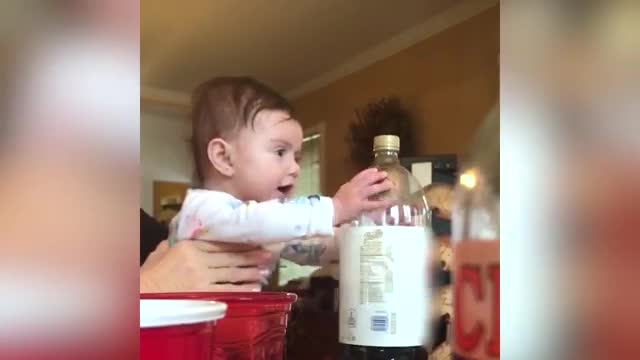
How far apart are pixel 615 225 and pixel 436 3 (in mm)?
436

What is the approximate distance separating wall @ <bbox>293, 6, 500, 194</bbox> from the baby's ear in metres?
0.09

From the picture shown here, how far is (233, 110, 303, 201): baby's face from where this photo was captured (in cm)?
72

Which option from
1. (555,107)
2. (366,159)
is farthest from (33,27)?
(366,159)

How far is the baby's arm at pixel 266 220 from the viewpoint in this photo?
25.7 inches

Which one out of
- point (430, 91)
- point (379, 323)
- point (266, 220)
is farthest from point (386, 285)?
point (430, 91)

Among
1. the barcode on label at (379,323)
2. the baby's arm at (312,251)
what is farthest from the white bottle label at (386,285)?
the baby's arm at (312,251)

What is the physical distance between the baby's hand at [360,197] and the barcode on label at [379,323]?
111 millimetres

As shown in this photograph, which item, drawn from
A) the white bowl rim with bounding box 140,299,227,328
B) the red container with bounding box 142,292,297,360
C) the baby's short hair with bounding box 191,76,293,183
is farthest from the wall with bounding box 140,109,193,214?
the white bowl rim with bounding box 140,299,227,328

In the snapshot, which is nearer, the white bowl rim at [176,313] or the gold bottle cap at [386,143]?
the white bowl rim at [176,313]

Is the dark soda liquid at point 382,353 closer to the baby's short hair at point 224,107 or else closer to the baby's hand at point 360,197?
the baby's hand at point 360,197

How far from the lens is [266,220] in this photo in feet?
2.15

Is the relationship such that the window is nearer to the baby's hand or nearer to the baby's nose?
the baby's nose

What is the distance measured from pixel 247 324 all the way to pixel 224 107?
0.99 feet

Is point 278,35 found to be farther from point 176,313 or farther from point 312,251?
point 176,313
